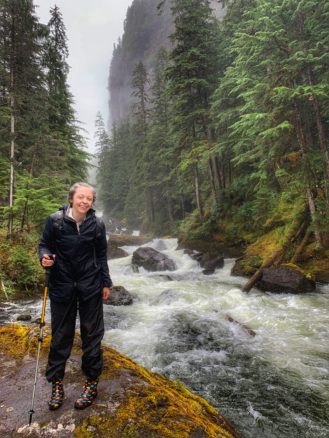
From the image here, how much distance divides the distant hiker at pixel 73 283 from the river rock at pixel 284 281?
9.72 metres

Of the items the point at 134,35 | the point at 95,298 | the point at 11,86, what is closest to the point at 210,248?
the point at 11,86

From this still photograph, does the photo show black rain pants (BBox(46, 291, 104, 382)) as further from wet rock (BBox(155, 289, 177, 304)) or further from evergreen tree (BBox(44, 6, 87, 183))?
evergreen tree (BBox(44, 6, 87, 183))

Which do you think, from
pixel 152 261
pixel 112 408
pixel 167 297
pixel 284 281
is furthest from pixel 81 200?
pixel 152 261

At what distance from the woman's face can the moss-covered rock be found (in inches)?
78.2

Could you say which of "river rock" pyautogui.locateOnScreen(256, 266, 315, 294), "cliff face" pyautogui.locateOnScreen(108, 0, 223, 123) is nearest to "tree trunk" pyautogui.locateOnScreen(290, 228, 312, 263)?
"river rock" pyautogui.locateOnScreen(256, 266, 315, 294)

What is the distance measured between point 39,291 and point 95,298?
9293mm

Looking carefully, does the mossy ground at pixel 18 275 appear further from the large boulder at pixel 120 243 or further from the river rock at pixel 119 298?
the large boulder at pixel 120 243

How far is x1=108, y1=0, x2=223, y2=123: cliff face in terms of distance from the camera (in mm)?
97000

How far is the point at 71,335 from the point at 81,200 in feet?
4.84

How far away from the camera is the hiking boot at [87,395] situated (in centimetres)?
294

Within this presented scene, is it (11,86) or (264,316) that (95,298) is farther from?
(11,86)

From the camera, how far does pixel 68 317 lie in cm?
318

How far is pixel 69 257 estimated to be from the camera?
10.3 ft

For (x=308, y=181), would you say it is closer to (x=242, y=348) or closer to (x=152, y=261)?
(x=242, y=348)
